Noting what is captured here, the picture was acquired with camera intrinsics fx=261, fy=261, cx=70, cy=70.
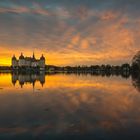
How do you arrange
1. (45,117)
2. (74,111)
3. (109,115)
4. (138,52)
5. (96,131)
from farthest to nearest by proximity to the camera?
(138,52) → (74,111) → (109,115) → (45,117) → (96,131)

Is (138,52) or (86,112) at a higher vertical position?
(138,52)

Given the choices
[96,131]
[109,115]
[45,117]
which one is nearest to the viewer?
[96,131]

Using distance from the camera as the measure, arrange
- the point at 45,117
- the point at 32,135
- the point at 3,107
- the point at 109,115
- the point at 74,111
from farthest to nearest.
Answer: the point at 3,107 → the point at 74,111 → the point at 109,115 → the point at 45,117 → the point at 32,135

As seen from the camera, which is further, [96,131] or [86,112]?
[86,112]

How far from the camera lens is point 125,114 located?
16500 millimetres

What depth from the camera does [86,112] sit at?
17156 mm

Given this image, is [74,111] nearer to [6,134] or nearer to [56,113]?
[56,113]

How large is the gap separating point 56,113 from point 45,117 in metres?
1.51

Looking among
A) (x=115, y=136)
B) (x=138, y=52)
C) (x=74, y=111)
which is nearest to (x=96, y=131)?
(x=115, y=136)

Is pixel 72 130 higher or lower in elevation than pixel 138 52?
lower

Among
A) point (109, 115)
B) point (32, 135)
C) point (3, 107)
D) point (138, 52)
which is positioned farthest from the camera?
point (138, 52)

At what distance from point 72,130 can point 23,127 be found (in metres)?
2.47

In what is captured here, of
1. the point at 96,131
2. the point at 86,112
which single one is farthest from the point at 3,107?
the point at 96,131

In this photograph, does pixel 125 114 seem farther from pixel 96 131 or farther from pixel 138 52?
pixel 138 52
